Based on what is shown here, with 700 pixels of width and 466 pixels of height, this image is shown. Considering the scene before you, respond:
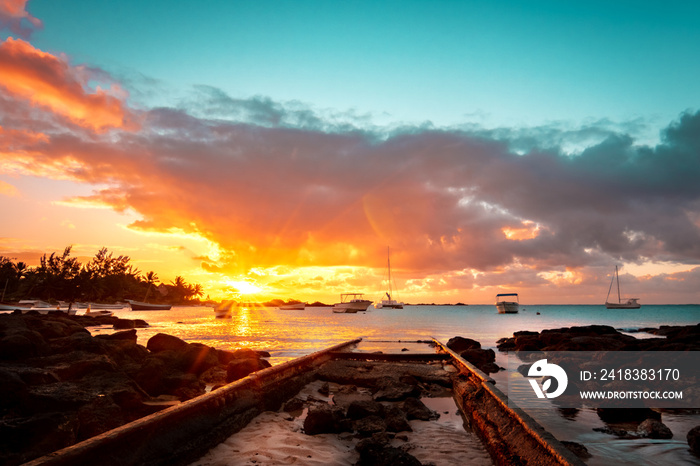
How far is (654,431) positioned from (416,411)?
174 inches

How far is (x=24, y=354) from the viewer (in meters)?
12.2

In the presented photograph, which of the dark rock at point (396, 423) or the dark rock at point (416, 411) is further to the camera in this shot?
the dark rock at point (416, 411)

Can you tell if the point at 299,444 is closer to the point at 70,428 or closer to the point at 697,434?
the point at 70,428

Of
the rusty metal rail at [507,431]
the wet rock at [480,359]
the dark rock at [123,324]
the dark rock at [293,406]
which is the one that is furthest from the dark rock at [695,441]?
the dark rock at [123,324]

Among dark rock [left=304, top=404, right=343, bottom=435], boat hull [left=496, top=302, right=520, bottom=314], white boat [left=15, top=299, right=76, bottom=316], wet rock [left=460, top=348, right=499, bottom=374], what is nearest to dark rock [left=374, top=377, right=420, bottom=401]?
dark rock [left=304, top=404, right=343, bottom=435]

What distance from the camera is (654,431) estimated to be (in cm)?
732

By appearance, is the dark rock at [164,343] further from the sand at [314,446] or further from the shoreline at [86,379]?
the sand at [314,446]

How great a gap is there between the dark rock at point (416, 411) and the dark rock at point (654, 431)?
12.7ft

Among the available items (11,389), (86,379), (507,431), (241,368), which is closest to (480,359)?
(241,368)

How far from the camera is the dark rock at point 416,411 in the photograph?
7.31 meters

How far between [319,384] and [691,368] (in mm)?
11908

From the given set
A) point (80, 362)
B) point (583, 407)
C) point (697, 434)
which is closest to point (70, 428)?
point (80, 362)

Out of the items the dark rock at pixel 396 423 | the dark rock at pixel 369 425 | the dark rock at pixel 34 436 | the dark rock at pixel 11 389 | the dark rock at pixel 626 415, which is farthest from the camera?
the dark rock at pixel 626 415

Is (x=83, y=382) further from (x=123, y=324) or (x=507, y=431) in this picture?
(x=123, y=324)
